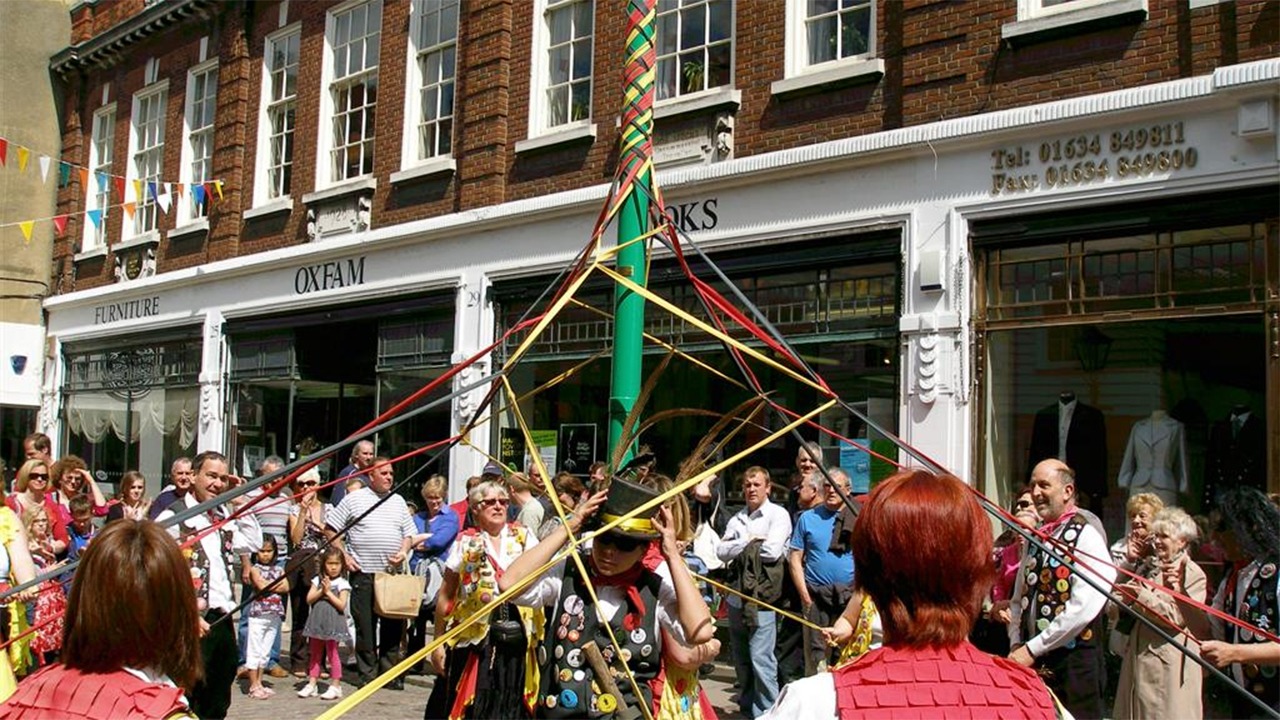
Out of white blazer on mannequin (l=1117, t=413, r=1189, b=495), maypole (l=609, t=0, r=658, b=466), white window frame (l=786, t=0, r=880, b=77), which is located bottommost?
white blazer on mannequin (l=1117, t=413, r=1189, b=495)

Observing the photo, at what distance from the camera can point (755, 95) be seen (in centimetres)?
1100

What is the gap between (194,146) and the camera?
60.7ft

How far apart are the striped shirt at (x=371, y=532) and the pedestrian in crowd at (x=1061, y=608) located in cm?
541

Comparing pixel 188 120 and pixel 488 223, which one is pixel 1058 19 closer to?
pixel 488 223

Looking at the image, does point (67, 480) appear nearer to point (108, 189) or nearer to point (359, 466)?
point (359, 466)

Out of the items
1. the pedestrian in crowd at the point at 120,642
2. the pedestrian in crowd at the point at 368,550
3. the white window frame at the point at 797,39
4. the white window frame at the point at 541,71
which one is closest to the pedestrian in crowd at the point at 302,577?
the pedestrian in crowd at the point at 368,550

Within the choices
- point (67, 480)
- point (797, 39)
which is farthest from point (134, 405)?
point (797, 39)

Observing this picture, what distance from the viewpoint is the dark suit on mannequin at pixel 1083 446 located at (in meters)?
8.95

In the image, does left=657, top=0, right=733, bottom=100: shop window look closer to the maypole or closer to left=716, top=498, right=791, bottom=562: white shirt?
left=716, top=498, right=791, bottom=562: white shirt

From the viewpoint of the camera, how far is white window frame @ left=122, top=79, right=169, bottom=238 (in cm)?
1920

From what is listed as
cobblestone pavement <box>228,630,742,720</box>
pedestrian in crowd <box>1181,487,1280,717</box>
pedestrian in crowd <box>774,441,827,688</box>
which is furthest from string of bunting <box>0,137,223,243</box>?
pedestrian in crowd <box>1181,487,1280,717</box>

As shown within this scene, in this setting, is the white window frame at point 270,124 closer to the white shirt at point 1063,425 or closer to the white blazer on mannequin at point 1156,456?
Answer: the white shirt at point 1063,425

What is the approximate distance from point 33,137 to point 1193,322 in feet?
66.4

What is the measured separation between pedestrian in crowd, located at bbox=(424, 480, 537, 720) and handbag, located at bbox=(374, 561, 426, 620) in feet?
10.1
